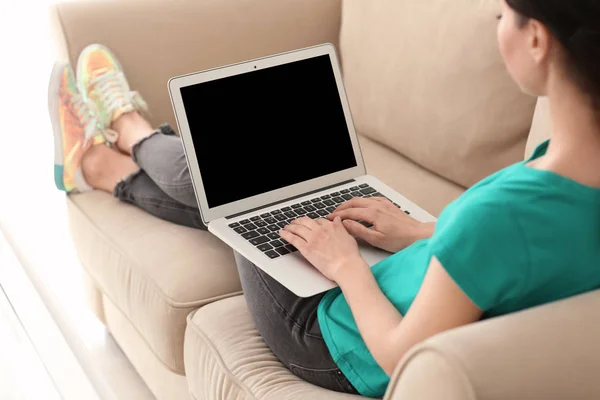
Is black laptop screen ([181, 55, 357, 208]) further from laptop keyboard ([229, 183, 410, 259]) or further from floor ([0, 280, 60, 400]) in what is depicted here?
floor ([0, 280, 60, 400])

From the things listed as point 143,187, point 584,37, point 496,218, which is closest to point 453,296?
point 496,218

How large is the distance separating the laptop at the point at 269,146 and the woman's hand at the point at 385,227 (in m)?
0.04

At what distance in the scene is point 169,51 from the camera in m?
1.87

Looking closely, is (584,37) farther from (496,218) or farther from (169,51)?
(169,51)

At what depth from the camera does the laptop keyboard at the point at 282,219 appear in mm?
1304

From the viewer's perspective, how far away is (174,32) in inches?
73.4

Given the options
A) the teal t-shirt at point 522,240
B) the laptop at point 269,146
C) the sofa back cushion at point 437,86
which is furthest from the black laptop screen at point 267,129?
the teal t-shirt at point 522,240

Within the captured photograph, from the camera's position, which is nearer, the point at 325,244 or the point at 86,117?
the point at 325,244

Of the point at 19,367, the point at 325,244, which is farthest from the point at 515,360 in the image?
the point at 19,367

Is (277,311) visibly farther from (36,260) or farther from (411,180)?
(36,260)

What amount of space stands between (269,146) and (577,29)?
75 centimetres

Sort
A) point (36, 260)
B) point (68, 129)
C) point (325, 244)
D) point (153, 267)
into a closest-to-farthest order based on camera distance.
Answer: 1. point (325, 244)
2. point (153, 267)
3. point (68, 129)
4. point (36, 260)

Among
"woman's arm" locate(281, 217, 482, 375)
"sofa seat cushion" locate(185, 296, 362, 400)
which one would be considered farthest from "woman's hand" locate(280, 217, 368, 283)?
"sofa seat cushion" locate(185, 296, 362, 400)

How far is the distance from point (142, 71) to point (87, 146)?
0.22m
